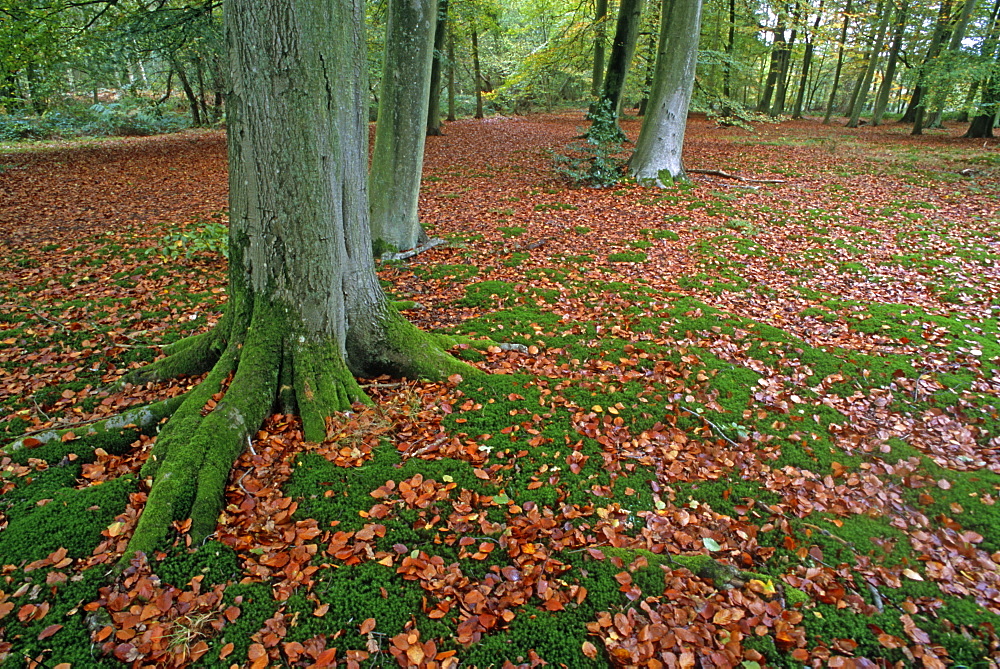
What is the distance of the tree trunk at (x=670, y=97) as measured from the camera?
11086 mm

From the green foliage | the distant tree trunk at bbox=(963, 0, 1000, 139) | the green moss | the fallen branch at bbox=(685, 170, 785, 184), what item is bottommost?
the green moss

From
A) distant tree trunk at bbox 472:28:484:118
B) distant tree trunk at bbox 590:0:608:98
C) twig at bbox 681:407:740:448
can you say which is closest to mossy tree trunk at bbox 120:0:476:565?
twig at bbox 681:407:740:448

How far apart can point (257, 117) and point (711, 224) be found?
848cm

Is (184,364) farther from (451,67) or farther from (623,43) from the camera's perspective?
(451,67)

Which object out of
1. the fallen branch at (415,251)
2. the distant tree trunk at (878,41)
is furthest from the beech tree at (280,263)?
the distant tree trunk at (878,41)

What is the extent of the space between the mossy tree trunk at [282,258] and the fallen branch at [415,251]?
3.33 meters

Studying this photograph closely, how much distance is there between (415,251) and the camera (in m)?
7.84

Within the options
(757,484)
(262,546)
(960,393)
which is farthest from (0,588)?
(960,393)

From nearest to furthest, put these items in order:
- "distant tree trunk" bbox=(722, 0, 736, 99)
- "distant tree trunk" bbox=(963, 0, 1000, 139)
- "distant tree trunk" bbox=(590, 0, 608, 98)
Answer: "distant tree trunk" bbox=(963, 0, 1000, 139) < "distant tree trunk" bbox=(590, 0, 608, 98) < "distant tree trunk" bbox=(722, 0, 736, 99)

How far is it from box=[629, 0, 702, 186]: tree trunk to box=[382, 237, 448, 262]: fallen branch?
6.35 metres

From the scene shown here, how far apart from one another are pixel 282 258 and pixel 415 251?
425 cm

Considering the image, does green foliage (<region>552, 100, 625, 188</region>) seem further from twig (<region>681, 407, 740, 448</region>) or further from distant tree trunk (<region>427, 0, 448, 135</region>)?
twig (<region>681, 407, 740, 448</region>)

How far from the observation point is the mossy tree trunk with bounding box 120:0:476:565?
3.20 metres

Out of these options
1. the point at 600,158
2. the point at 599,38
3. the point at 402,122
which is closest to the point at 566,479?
the point at 402,122
